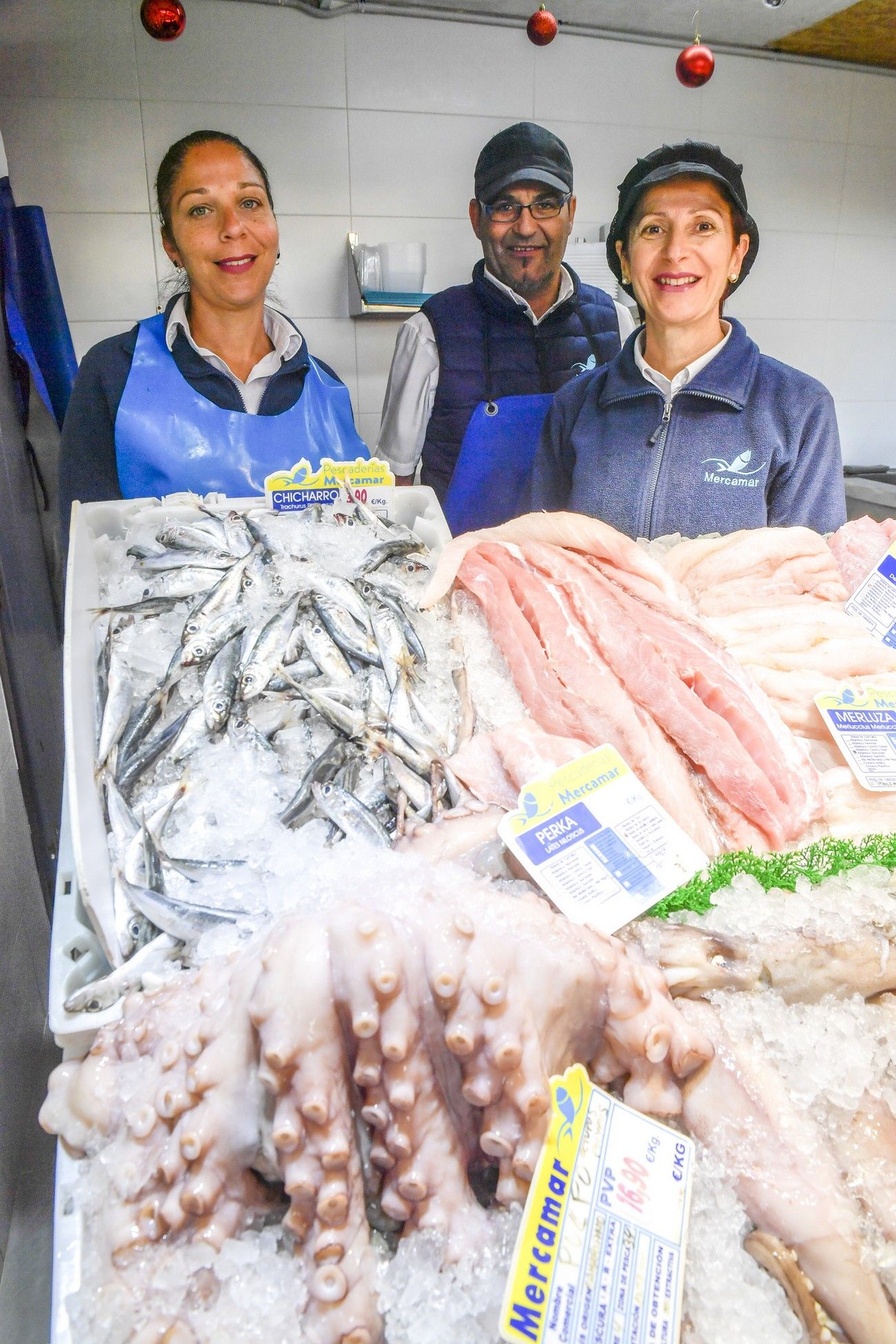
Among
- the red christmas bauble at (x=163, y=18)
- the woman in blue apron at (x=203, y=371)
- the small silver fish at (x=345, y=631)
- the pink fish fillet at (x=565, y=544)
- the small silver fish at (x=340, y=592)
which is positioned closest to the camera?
the small silver fish at (x=345, y=631)

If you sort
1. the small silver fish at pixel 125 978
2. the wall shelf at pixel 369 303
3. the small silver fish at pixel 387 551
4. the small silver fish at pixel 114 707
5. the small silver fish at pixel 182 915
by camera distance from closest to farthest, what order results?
the small silver fish at pixel 125 978
the small silver fish at pixel 182 915
the small silver fish at pixel 114 707
the small silver fish at pixel 387 551
the wall shelf at pixel 369 303

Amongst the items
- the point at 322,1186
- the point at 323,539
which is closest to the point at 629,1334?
the point at 322,1186

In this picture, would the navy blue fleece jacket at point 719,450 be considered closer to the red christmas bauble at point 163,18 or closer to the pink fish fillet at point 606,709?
the pink fish fillet at point 606,709

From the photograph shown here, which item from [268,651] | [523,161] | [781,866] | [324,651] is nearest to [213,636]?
[268,651]

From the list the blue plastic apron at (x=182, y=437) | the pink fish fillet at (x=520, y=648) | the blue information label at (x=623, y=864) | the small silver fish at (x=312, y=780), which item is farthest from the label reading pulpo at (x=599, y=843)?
the blue plastic apron at (x=182, y=437)

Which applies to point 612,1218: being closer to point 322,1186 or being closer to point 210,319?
point 322,1186

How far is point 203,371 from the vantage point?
2.91 metres

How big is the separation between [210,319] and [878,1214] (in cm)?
312

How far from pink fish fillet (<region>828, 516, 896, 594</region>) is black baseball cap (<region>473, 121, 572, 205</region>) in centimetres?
164

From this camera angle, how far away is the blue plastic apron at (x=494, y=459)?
3.06 metres

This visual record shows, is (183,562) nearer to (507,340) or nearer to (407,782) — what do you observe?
(407,782)

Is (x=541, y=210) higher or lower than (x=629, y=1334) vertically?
higher

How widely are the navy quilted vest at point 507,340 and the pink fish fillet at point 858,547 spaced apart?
115cm

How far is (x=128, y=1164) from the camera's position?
0.92 meters
